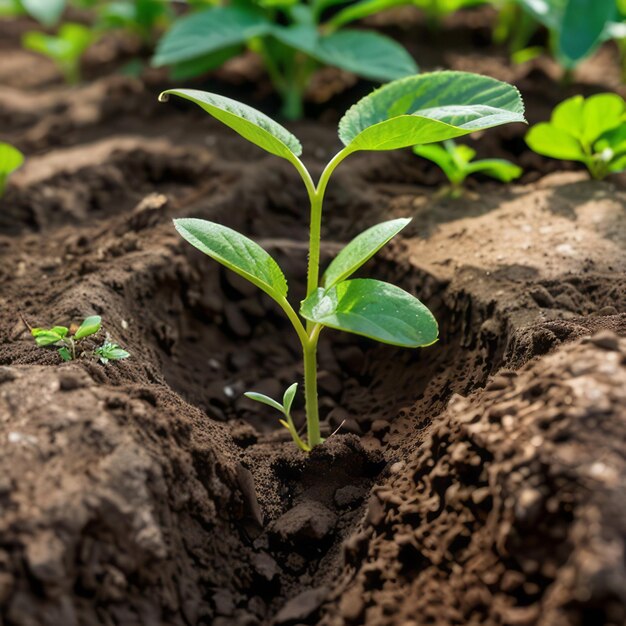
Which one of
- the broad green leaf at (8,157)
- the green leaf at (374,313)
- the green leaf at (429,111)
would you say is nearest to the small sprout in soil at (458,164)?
the green leaf at (429,111)

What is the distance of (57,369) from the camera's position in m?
1.32

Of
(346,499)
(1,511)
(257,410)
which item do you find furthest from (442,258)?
(1,511)

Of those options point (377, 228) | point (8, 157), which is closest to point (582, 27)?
point (377, 228)

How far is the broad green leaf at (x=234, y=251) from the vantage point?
130 cm

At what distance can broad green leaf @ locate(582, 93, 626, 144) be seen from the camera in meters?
1.92

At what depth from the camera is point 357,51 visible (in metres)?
2.52

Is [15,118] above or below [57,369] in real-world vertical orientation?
below

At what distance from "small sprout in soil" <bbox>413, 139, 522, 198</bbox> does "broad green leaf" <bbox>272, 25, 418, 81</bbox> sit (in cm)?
38

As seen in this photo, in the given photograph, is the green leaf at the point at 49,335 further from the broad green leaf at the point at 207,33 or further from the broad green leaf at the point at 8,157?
the broad green leaf at the point at 207,33

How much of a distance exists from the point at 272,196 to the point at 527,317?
101 centimetres

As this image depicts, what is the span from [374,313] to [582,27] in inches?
60.0

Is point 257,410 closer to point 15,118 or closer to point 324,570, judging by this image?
point 324,570

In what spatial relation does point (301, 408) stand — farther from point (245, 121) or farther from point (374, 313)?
point (245, 121)

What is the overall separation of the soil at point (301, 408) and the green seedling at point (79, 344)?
0.11ft
